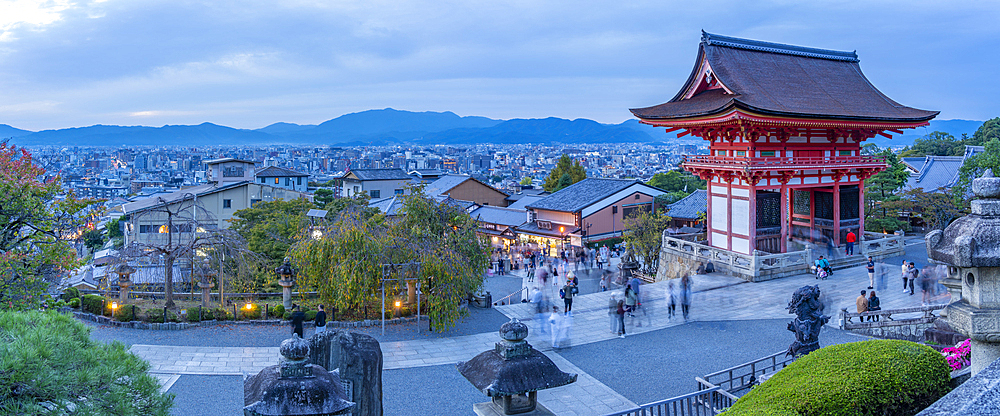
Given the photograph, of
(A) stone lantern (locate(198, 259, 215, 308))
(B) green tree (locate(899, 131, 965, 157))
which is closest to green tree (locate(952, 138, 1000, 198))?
(B) green tree (locate(899, 131, 965, 157))

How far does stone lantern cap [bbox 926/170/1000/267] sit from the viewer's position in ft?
17.1

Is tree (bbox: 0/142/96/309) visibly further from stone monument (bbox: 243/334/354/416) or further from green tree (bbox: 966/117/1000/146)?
green tree (bbox: 966/117/1000/146)

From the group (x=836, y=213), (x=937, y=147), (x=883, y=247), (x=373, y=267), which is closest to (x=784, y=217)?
(x=836, y=213)

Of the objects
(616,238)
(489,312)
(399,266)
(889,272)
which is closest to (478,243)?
(489,312)

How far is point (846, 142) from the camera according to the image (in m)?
24.8

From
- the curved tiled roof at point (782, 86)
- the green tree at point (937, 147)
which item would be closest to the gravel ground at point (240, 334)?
the curved tiled roof at point (782, 86)

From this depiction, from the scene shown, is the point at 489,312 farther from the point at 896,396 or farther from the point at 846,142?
the point at 846,142

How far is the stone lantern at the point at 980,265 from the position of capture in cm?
525

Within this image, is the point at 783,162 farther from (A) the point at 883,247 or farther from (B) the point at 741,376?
(B) the point at 741,376

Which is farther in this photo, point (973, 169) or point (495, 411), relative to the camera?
point (973, 169)

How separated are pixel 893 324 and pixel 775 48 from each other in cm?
1548

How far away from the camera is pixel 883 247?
23781 mm

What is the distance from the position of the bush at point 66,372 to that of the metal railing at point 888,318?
14.3m

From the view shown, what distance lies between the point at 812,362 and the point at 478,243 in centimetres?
1451
